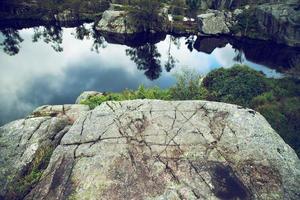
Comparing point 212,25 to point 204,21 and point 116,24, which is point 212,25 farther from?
point 116,24

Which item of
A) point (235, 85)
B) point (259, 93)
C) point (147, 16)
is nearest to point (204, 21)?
point (147, 16)

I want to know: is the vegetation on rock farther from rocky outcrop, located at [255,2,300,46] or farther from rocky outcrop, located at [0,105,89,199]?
rocky outcrop, located at [255,2,300,46]

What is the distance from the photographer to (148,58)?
6291 centimetres

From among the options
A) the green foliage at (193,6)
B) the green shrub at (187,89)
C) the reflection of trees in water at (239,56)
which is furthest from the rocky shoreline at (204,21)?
the green shrub at (187,89)

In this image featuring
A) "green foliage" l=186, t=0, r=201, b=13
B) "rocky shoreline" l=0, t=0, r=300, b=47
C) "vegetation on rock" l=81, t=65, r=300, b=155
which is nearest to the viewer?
"vegetation on rock" l=81, t=65, r=300, b=155

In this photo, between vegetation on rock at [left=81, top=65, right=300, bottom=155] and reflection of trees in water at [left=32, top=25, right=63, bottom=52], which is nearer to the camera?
vegetation on rock at [left=81, top=65, right=300, bottom=155]

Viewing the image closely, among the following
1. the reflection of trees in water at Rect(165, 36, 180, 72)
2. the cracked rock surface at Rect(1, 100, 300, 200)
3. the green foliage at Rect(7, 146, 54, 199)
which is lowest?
the reflection of trees in water at Rect(165, 36, 180, 72)

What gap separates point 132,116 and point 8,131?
933 cm

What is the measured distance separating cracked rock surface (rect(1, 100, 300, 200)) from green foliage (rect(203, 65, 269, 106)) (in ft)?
48.0

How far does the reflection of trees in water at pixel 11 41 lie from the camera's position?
2378 inches

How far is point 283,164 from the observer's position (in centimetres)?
2212

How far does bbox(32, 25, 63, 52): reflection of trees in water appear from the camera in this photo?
65.5 meters

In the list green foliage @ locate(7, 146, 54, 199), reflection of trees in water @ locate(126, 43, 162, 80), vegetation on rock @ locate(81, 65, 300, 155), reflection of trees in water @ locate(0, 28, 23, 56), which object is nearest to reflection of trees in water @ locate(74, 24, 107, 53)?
reflection of trees in water @ locate(126, 43, 162, 80)

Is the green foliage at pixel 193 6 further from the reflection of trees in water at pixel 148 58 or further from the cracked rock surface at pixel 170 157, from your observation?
the cracked rock surface at pixel 170 157
